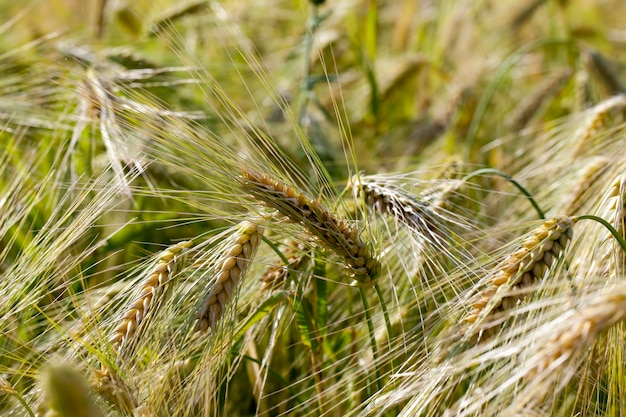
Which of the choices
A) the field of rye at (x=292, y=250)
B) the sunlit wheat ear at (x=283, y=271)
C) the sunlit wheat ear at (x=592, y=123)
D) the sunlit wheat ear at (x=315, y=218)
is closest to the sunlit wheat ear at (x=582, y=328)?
the field of rye at (x=292, y=250)

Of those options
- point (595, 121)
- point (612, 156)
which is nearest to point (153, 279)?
point (612, 156)

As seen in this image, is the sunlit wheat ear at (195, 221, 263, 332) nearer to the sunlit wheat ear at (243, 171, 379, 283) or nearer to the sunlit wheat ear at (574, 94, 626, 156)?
the sunlit wheat ear at (243, 171, 379, 283)

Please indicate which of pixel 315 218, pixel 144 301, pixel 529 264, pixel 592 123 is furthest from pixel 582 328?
pixel 592 123

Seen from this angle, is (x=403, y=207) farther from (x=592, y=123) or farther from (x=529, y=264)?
(x=592, y=123)

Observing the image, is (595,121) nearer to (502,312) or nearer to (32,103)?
(502,312)

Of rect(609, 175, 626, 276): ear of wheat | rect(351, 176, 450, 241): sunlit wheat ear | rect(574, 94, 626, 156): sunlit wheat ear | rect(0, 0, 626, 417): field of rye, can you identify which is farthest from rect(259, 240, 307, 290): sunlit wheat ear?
rect(574, 94, 626, 156): sunlit wheat ear

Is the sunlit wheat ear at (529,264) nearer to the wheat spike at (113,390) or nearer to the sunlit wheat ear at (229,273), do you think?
the sunlit wheat ear at (229,273)

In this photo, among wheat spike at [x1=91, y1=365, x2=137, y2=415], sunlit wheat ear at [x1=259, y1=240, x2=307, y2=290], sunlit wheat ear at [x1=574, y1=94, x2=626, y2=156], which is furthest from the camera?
sunlit wheat ear at [x1=574, y1=94, x2=626, y2=156]
